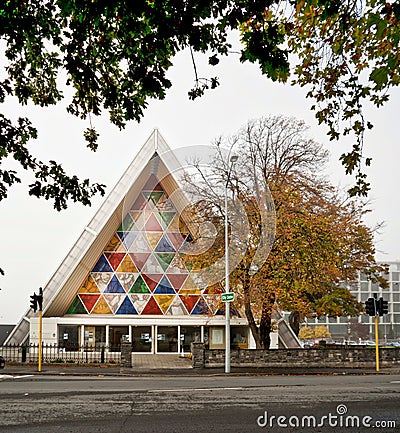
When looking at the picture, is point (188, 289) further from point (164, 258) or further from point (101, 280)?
point (101, 280)

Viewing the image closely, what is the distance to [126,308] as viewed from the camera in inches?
1224

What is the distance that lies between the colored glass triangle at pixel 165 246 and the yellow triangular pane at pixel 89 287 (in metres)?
3.88

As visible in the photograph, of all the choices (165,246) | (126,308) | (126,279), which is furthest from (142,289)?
(165,246)

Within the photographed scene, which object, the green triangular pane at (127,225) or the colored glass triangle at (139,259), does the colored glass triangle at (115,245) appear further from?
the colored glass triangle at (139,259)

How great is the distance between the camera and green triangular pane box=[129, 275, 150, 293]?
3131 cm

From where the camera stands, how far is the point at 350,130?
6.41 metres

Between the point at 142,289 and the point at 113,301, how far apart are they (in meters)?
1.70

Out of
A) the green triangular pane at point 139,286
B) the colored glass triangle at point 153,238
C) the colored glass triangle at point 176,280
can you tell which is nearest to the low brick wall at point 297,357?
the colored glass triangle at point 176,280

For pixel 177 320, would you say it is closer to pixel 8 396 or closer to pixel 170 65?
pixel 8 396

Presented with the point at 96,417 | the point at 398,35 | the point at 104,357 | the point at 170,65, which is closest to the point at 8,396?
the point at 96,417

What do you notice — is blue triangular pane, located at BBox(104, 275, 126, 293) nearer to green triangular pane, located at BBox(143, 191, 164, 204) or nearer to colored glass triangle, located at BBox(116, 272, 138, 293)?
colored glass triangle, located at BBox(116, 272, 138, 293)

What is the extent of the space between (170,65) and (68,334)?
1051 inches

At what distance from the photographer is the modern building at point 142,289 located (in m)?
29.8

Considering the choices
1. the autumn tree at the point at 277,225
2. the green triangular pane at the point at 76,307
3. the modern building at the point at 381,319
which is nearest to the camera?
the autumn tree at the point at 277,225
